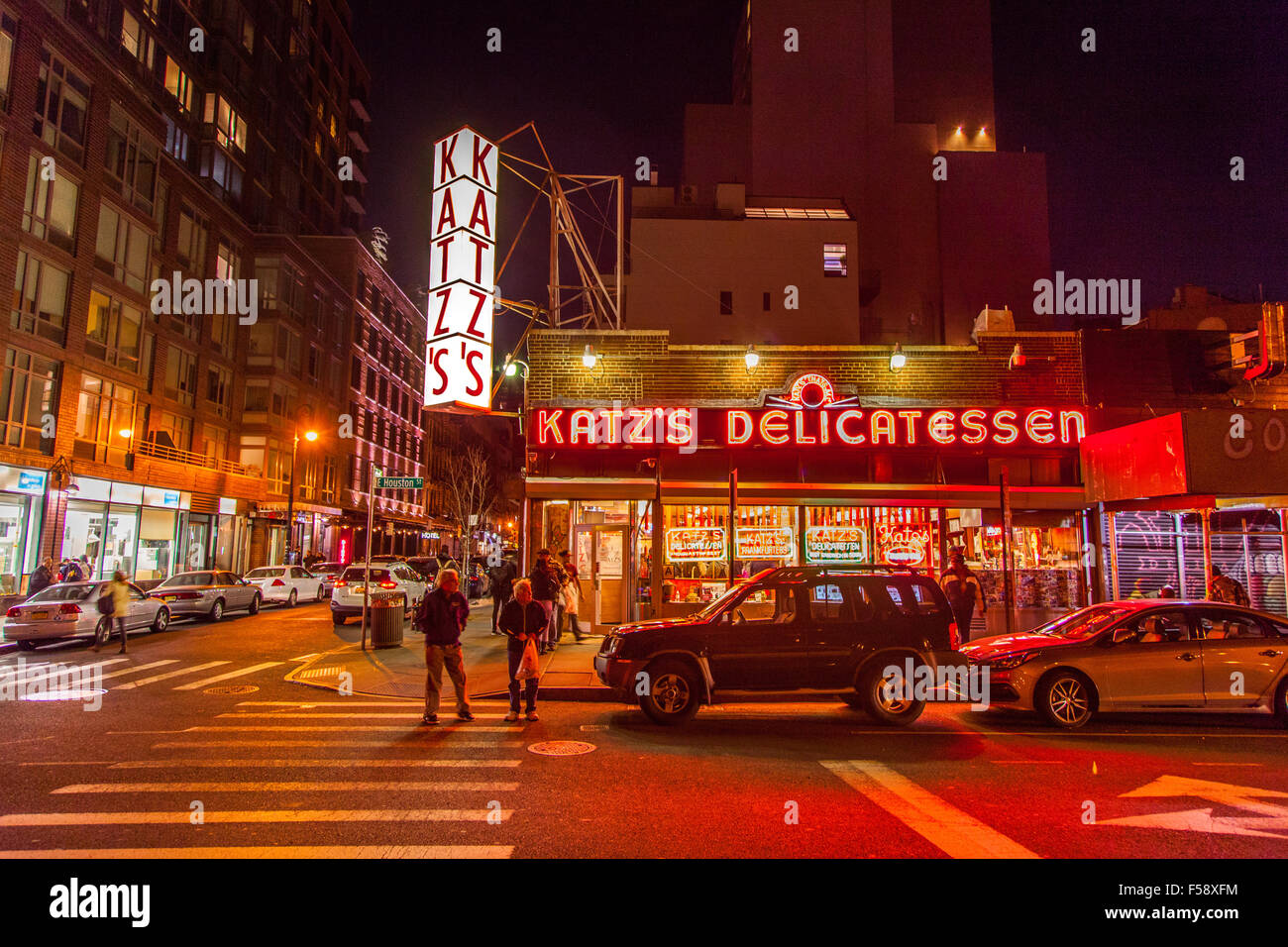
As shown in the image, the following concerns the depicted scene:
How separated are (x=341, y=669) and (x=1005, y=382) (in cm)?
1598

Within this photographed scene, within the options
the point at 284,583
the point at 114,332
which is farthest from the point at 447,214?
the point at 114,332

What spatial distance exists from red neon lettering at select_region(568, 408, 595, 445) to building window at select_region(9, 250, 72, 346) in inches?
798

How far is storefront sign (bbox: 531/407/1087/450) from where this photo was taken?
1662cm

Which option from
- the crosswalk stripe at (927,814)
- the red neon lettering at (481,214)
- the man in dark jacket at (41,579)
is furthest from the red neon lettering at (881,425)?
the man in dark jacket at (41,579)

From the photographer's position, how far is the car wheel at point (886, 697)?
371 inches

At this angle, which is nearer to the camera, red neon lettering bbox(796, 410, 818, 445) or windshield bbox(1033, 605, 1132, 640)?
windshield bbox(1033, 605, 1132, 640)

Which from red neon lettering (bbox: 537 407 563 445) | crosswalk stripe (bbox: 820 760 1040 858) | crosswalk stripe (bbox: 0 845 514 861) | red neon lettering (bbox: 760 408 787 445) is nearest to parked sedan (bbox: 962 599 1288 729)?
crosswalk stripe (bbox: 820 760 1040 858)

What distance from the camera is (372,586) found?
851 inches

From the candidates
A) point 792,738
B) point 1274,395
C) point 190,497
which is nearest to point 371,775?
point 792,738

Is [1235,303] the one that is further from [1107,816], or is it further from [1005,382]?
[1107,816]

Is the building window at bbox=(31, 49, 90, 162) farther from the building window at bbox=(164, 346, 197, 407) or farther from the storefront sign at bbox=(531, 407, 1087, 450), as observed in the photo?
the storefront sign at bbox=(531, 407, 1087, 450)

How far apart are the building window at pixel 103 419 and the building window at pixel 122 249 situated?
14.2 ft

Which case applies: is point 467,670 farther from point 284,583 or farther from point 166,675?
point 284,583

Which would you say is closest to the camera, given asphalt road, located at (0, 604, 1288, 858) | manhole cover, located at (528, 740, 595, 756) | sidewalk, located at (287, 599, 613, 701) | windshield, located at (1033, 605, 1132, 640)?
asphalt road, located at (0, 604, 1288, 858)
